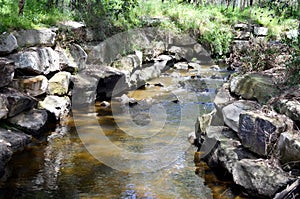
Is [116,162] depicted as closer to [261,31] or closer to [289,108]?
[289,108]

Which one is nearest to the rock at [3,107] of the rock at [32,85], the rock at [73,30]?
the rock at [32,85]

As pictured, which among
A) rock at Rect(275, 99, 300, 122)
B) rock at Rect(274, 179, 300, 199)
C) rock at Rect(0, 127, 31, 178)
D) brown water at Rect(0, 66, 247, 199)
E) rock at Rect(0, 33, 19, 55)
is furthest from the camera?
rock at Rect(0, 33, 19, 55)

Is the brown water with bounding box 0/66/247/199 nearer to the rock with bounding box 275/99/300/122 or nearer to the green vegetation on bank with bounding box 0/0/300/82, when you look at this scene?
the rock with bounding box 275/99/300/122

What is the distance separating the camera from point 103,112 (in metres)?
10.6

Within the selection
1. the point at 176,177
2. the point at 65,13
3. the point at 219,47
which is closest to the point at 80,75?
the point at 65,13

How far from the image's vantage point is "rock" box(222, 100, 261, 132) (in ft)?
23.8

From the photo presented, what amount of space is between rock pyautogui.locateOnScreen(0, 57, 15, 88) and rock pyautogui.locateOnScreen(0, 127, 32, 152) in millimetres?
1186

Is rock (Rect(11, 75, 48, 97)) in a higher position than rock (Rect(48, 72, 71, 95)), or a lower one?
higher

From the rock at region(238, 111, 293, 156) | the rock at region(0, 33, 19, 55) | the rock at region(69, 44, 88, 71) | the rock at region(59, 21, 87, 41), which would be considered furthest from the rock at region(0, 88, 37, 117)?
the rock at region(238, 111, 293, 156)

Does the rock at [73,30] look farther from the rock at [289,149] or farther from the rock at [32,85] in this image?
the rock at [289,149]

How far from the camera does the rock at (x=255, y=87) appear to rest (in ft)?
24.2

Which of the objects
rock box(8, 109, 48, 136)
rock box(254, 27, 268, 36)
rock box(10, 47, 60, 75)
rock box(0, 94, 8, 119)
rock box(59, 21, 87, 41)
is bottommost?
rock box(254, 27, 268, 36)

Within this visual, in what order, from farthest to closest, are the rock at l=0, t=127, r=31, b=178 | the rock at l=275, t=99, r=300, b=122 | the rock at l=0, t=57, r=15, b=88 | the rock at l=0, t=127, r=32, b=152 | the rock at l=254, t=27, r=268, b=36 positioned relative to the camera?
the rock at l=254, t=27, r=268, b=36, the rock at l=0, t=57, r=15, b=88, the rock at l=0, t=127, r=32, b=152, the rock at l=0, t=127, r=31, b=178, the rock at l=275, t=99, r=300, b=122

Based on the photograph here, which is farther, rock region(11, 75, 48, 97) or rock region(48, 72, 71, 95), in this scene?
rock region(48, 72, 71, 95)
